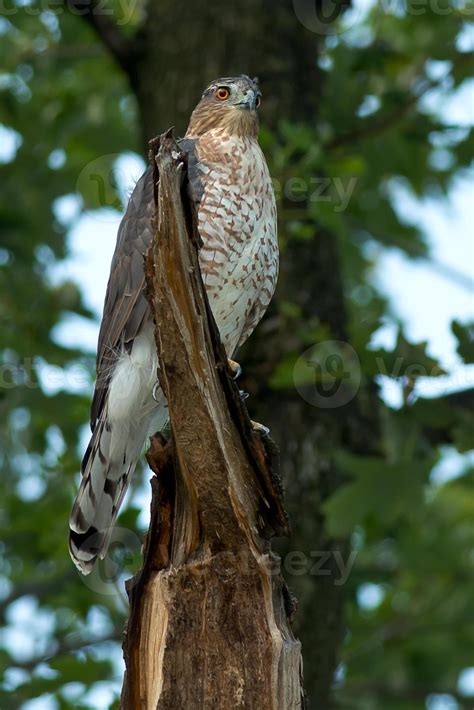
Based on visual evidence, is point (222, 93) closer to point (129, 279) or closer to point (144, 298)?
point (129, 279)

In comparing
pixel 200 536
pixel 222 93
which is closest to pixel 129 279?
pixel 222 93

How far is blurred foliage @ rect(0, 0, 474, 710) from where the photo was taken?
544 cm

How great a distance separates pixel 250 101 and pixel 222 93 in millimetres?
188

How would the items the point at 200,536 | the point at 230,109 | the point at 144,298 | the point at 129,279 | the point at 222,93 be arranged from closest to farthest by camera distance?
the point at 200,536, the point at 144,298, the point at 129,279, the point at 230,109, the point at 222,93

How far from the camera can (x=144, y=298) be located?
4.60 meters

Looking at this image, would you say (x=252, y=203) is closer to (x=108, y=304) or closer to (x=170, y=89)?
(x=108, y=304)

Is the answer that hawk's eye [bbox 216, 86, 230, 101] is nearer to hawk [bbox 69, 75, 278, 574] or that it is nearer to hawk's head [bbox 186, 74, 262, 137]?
hawk's head [bbox 186, 74, 262, 137]

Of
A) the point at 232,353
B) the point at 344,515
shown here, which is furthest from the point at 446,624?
the point at 232,353

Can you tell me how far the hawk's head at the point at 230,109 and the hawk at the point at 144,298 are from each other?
0.07m

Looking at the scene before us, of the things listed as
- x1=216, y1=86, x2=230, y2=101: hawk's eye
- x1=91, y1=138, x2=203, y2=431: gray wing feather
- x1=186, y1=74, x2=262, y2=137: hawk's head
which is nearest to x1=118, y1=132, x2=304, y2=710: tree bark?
x1=91, y1=138, x2=203, y2=431: gray wing feather

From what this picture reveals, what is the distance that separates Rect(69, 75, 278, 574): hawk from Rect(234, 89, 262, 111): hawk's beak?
145 mm

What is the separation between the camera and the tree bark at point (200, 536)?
3.28m

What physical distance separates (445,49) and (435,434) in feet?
7.74

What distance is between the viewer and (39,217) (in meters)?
Result: 7.20
